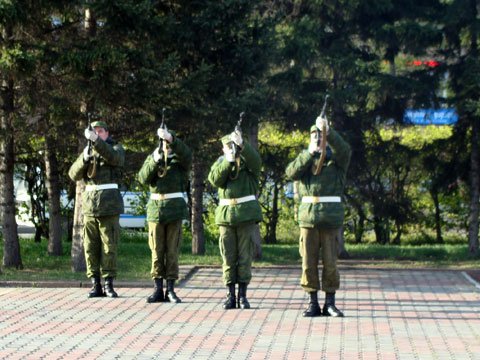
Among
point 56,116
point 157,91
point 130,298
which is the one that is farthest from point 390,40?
point 130,298

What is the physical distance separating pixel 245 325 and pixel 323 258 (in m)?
1.27

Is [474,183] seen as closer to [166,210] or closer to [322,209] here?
[322,209]

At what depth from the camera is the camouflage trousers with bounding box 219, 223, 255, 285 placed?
930cm

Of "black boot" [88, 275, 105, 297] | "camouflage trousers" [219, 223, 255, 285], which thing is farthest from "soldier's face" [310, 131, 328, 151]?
"black boot" [88, 275, 105, 297]

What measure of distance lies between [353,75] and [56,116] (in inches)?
221

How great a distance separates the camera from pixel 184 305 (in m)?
9.50

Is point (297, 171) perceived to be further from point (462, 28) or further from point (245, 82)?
point (462, 28)

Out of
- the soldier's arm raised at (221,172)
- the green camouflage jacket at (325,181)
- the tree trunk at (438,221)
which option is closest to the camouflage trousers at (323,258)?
the green camouflage jacket at (325,181)

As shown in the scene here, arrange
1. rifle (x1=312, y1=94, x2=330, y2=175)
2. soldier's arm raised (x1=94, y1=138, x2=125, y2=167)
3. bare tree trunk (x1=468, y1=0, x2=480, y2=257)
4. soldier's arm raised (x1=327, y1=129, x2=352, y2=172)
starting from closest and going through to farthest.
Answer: rifle (x1=312, y1=94, x2=330, y2=175) < soldier's arm raised (x1=327, y1=129, x2=352, y2=172) < soldier's arm raised (x1=94, y1=138, x2=125, y2=167) < bare tree trunk (x1=468, y1=0, x2=480, y2=257)

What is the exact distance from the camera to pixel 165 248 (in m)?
9.96

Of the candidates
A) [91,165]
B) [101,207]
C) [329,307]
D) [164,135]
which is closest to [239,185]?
[164,135]

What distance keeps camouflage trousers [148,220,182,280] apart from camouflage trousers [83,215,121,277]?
0.60m

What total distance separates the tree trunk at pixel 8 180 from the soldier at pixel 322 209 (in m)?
5.55

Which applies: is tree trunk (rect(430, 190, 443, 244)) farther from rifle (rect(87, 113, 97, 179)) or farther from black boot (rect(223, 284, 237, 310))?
rifle (rect(87, 113, 97, 179))
